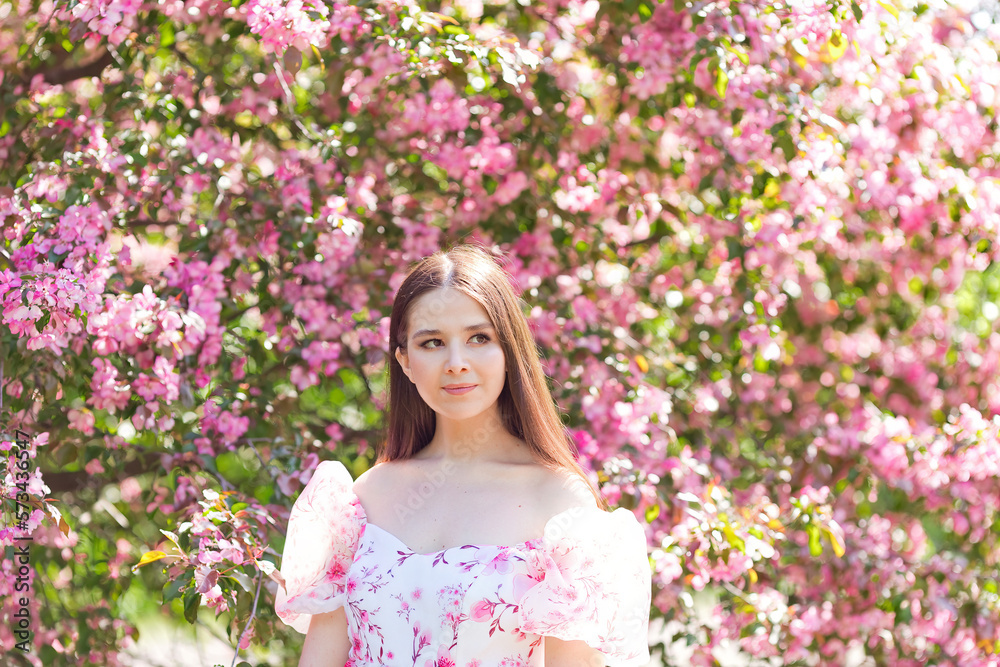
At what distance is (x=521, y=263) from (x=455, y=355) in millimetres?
1028

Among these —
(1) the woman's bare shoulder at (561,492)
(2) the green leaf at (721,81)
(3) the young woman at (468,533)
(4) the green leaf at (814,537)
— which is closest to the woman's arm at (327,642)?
(3) the young woman at (468,533)

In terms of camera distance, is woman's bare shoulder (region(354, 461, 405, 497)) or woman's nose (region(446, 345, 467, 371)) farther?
woman's bare shoulder (region(354, 461, 405, 497))

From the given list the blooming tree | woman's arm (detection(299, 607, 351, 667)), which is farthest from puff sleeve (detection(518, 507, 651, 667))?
the blooming tree

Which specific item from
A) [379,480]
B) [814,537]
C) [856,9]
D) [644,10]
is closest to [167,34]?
[644,10]

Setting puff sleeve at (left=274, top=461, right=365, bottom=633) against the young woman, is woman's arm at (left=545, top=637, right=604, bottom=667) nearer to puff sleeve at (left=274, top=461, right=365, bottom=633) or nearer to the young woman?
the young woman

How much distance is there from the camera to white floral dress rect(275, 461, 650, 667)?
58.6 inches

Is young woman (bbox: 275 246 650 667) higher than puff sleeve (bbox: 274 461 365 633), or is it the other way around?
young woman (bbox: 275 246 650 667)

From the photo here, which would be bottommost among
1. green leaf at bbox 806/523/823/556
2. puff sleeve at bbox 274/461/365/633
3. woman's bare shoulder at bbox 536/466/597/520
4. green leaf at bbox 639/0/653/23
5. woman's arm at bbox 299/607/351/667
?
green leaf at bbox 806/523/823/556

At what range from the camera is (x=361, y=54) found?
2285 millimetres

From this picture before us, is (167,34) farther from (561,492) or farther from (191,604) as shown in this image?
(561,492)

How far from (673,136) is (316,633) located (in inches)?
83.0

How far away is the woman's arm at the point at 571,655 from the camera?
5.02ft

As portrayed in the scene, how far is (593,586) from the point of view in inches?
60.3

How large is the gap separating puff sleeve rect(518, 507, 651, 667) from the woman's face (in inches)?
10.0
